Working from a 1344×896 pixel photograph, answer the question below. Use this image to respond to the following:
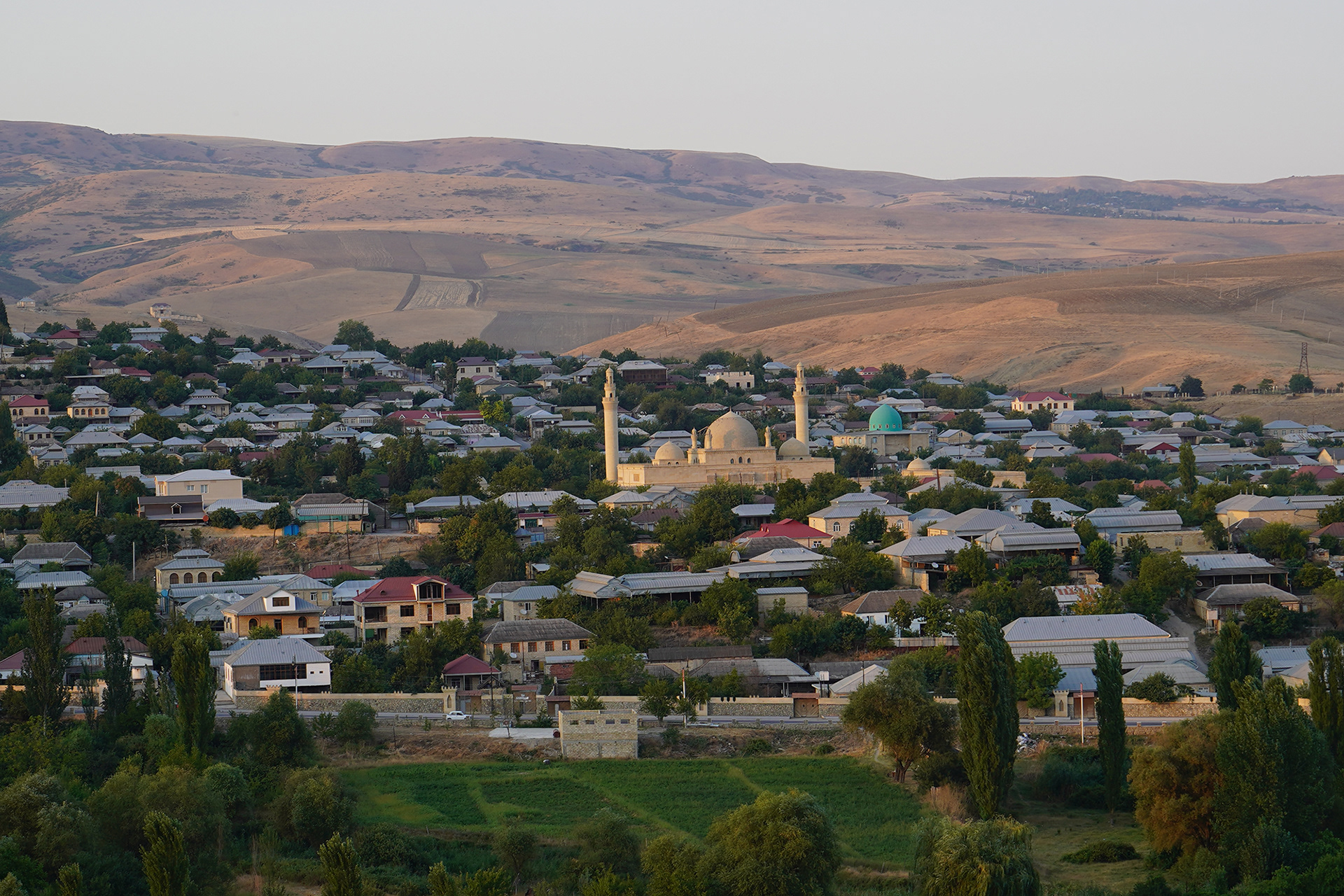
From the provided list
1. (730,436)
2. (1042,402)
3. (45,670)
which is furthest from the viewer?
(1042,402)

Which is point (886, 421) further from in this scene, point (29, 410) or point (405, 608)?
point (405, 608)

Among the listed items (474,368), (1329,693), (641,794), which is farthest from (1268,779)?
(474,368)

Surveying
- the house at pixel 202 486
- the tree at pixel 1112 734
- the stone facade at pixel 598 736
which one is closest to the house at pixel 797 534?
the stone facade at pixel 598 736

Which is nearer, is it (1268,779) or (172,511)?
(1268,779)

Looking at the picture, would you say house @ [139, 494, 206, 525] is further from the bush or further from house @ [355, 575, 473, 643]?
the bush

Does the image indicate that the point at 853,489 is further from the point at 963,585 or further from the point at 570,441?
the point at 570,441
